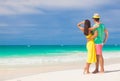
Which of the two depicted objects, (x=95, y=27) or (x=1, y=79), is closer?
(x=95, y=27)

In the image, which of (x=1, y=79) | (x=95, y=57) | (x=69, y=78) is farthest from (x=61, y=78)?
(x=1, y=79)

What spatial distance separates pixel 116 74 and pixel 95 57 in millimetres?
729

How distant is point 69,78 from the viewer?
417 inches

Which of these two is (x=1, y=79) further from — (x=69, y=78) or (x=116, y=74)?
(x=116, y=74)

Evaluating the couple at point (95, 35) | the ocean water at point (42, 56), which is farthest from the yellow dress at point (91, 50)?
the ocean water at point (42, 56)

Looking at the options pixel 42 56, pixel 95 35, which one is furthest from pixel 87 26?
pixel 42 56

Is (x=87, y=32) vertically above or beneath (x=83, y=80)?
above

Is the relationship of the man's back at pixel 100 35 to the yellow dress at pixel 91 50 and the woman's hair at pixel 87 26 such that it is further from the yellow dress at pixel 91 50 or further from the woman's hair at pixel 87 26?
the woman's hair at pixel 87 26

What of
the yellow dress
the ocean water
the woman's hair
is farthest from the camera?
the ocean water

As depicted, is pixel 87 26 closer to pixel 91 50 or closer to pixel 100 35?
pixel 100 35

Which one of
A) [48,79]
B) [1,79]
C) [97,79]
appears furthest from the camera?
[1,79]

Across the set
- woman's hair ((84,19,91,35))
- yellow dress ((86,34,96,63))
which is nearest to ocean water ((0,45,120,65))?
yellow dress ((86,34,96,63))

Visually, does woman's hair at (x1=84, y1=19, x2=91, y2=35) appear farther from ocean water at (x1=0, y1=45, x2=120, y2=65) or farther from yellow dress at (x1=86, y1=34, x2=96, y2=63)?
ocean water at (x1=0, y1=45, x2=120, y2=65)

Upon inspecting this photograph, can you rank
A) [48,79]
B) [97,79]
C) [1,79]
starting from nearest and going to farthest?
[97,79]
[48,79]
[1,79]
